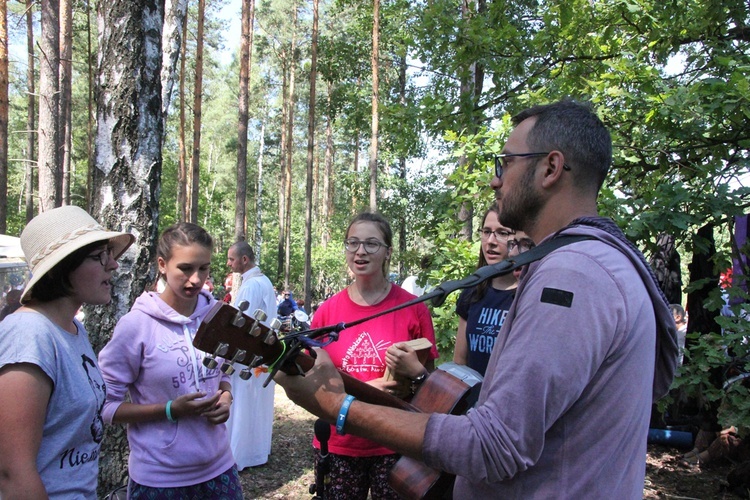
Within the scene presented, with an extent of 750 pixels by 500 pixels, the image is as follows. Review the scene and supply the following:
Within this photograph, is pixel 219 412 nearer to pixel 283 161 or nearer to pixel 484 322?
pixel 484 322

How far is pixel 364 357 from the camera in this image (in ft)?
10.0

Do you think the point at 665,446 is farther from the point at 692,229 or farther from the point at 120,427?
the point at 120,427

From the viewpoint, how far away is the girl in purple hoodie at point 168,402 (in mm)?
2586

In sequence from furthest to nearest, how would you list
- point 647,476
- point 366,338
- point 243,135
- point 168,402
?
point 243,135 < point 647,476 < point 366,338 < point 168,402

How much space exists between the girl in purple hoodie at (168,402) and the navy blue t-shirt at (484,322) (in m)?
1.28

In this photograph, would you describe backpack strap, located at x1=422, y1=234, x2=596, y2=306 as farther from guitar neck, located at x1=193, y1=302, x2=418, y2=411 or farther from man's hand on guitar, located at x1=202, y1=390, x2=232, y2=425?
man's hand on guitar, located at x1=202, y1=390, x2=232, y2=425

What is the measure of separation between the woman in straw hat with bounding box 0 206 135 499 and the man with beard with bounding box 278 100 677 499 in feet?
3.06

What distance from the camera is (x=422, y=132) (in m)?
Result: 6.55

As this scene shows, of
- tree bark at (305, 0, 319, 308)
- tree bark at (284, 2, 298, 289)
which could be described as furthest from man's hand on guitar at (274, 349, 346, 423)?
tree bark at (284, 2, 298, 289)

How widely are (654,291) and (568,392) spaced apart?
0.39 metres

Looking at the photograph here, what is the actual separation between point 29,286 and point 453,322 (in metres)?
3.33

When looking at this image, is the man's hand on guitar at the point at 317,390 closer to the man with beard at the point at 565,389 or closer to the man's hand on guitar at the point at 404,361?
the man with beard at the point at 565,389

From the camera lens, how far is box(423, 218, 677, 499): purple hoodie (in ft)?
3.86

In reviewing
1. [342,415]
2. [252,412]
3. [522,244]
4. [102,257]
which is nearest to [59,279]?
[102,257]
